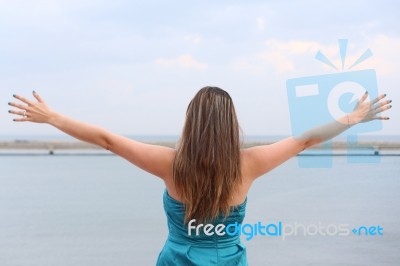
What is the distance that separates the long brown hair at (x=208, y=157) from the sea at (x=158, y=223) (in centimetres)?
86

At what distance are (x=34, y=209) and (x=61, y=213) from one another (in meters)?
0.54

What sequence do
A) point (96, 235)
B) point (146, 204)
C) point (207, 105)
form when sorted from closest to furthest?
point (207, 105)
point (96, 235)
point (146, 204)

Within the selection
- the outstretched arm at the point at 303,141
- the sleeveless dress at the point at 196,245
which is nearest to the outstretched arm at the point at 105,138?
the sleeveless dress at the point at 196,245

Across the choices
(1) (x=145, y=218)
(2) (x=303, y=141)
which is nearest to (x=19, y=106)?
(2) (x=303, y=141)

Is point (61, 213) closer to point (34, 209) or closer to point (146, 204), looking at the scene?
point (34, 209)

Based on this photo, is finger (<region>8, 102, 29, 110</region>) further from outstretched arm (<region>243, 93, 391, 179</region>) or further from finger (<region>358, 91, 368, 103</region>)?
finger (<region>358, 91, 368, 103</region>)

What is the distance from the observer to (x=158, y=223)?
5.70 metres

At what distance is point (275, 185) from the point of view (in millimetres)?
9414

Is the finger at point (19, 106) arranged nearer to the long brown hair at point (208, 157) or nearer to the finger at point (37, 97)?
the finger at point (37, 97)

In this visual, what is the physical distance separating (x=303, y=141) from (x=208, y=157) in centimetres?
35

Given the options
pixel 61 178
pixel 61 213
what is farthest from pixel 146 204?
pixel 61 178

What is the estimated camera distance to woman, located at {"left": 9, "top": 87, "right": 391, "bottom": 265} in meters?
1.73

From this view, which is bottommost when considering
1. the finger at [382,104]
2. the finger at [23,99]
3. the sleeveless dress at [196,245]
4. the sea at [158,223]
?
the sea at [158,223]

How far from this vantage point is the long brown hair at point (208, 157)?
5.63 feet
